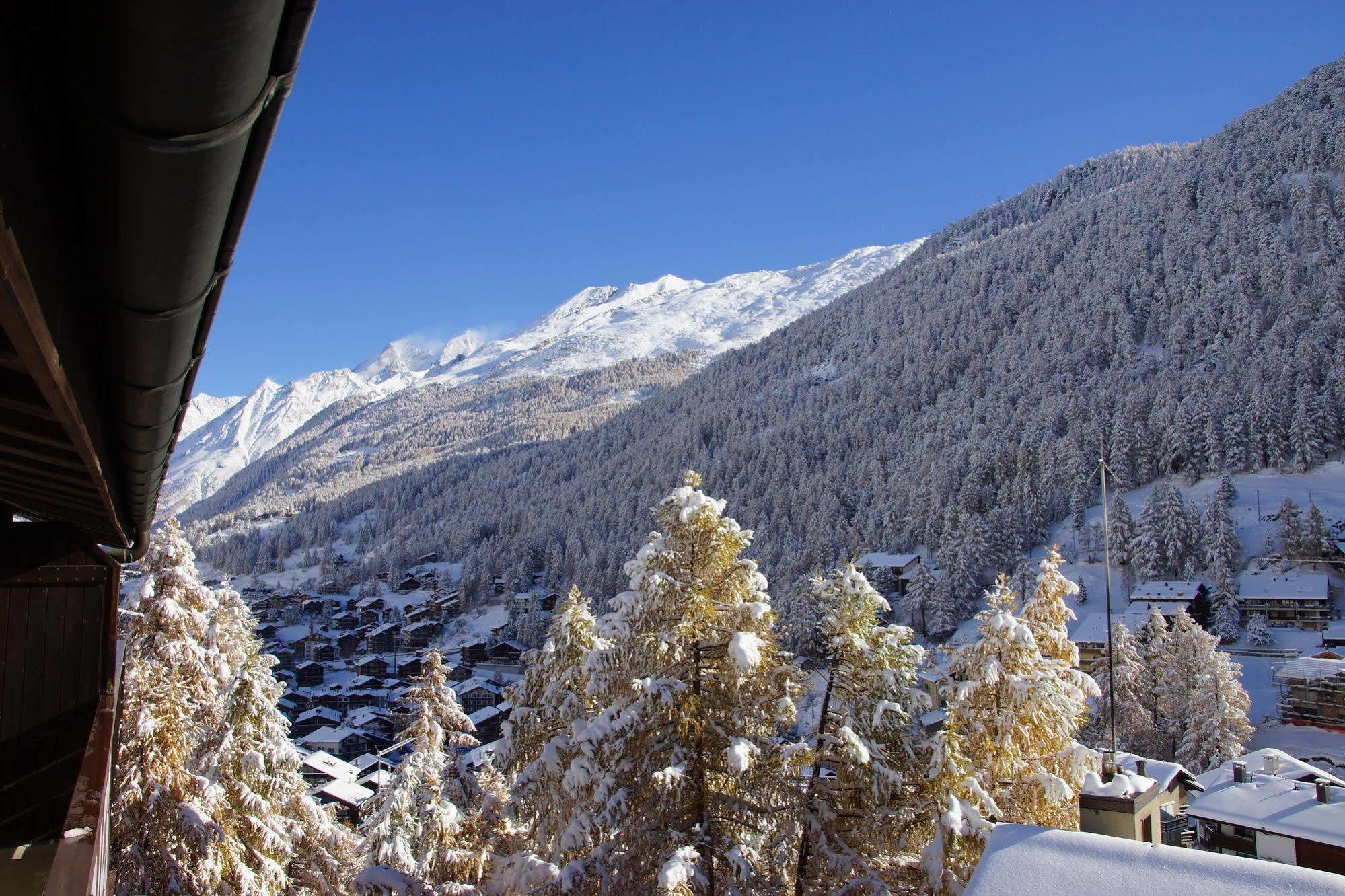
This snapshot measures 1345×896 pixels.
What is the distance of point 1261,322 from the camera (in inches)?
3583

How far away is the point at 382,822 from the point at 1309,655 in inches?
1896

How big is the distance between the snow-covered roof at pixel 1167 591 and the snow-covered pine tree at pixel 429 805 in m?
54.4

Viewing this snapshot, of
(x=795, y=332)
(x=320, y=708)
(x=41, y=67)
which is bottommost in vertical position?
(x=320, y=708)

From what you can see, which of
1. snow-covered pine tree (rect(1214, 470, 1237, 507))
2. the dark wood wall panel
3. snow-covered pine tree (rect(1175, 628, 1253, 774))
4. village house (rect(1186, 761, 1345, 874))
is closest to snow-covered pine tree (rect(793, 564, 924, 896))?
the dark wood wall panel

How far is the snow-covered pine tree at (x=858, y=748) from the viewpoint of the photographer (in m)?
9.90

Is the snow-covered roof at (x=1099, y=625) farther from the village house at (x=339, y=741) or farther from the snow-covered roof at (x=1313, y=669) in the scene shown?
the village house at (x=339, y=741)

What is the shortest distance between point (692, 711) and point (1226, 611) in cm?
5529

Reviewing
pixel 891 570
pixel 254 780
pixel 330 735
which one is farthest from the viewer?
pixel 891 570

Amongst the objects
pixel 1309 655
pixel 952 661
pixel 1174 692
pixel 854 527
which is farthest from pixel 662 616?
pixel 854 527

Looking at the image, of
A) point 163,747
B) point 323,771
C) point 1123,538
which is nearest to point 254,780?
point 163,747

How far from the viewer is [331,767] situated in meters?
37.5

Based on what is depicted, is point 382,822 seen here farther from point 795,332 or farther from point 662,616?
point 795,332

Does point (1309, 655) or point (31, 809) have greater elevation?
point (31, 809)

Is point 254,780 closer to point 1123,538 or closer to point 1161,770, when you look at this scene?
point 1161,770
